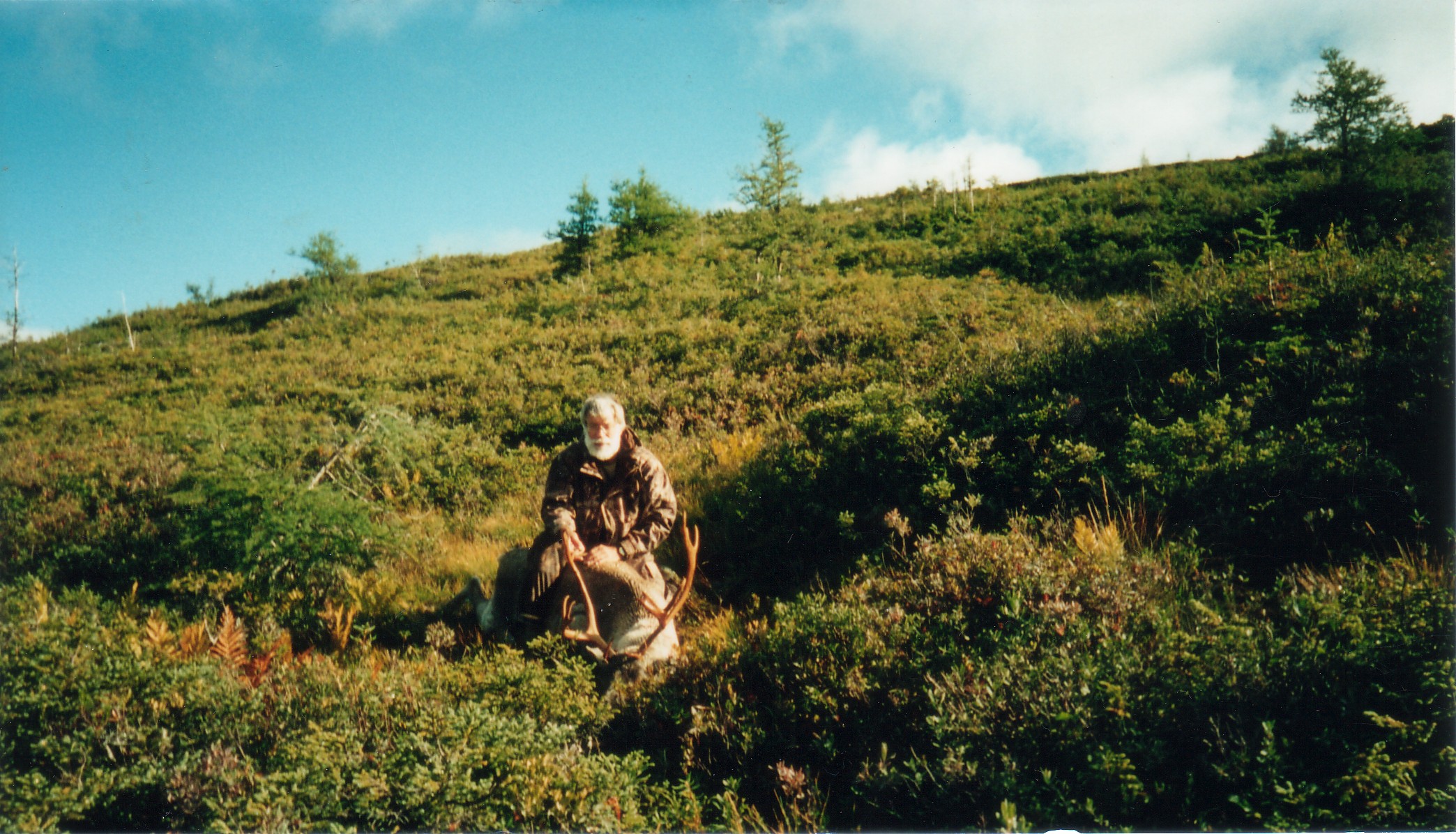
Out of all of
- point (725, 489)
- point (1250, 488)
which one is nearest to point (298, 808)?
point (725, 489)

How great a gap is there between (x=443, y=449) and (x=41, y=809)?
6984mm

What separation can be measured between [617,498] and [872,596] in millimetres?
1895

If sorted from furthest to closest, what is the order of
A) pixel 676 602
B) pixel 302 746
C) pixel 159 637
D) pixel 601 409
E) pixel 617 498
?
pixel 159 637 → pixel 617 498 → pixel 601 409 → pixel 676 602 → pixel 302 746

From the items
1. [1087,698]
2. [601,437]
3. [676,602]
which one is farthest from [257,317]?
[1087,698]

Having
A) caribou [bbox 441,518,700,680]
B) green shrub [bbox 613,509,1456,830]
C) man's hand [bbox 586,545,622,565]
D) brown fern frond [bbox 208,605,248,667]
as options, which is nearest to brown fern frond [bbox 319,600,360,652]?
brown fern frond [bbox 208,605,248,667]

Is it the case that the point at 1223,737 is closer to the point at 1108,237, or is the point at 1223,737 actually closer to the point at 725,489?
the point at 725,489

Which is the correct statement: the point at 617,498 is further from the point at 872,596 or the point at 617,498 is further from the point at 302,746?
the point at 302,746

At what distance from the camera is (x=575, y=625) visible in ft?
13.6

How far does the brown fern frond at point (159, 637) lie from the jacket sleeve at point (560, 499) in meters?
2.77

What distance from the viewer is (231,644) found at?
15.2ft

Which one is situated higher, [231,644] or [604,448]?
[604,448]

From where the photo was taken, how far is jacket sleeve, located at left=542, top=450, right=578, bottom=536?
420 centimetres

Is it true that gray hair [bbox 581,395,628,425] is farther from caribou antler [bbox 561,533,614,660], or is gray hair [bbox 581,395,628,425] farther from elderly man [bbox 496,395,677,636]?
caribou antler [bbox 561,533,614,660]

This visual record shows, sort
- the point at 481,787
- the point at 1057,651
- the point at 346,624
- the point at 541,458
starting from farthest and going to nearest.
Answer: the point at 541,458 < the point at 346,624 < the point at 1057,651 < the point at 481,787
